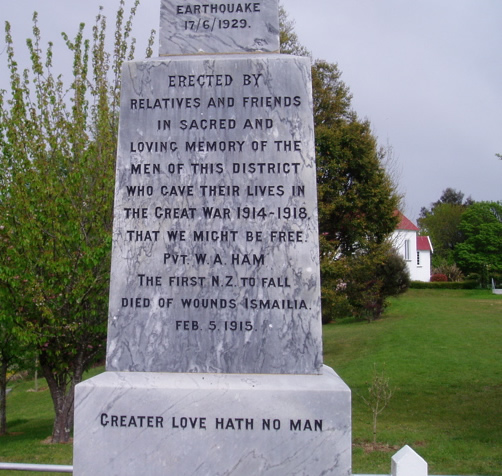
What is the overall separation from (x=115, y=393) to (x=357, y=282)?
23007 mm

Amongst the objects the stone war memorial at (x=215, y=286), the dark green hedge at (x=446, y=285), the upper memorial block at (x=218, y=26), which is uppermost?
the upper memorial block at (x=218, y=26)

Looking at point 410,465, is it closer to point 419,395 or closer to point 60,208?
point 60,208

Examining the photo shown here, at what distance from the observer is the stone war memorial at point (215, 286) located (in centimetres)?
331

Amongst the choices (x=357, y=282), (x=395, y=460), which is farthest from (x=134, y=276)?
(x=357, y=282)

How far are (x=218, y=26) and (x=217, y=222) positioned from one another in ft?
4.35

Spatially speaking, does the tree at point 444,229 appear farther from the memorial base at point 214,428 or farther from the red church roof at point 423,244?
the memorial base at point 214,428

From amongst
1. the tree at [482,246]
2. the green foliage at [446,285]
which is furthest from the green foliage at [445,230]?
the green foliage at [446,285]

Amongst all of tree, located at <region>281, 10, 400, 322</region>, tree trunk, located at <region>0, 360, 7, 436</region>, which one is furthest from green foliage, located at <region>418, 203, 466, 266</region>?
tree trunk, located at <region>0, 360, 7, 436</region>

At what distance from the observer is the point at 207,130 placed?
3705mm

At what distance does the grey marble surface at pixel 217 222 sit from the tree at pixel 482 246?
192 ft

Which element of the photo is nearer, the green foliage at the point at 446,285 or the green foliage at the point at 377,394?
the green foliage at the point at 377,394

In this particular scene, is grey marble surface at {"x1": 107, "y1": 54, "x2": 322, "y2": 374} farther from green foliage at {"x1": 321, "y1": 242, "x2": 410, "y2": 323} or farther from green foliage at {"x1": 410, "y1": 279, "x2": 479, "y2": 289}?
green foliage at {"x1": 410, "y1": 279, "x2": 479, "y2": 289}

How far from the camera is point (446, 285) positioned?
56844 mm

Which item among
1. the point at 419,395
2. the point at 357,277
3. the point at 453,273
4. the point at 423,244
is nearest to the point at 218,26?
the point at 419,395
